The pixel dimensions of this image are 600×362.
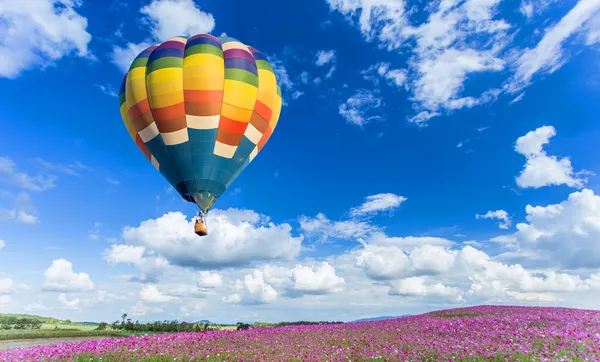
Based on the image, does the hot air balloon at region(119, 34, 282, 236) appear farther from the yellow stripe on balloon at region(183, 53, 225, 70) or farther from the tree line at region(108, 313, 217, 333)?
the tree line at region(108, 313, 217, 333)

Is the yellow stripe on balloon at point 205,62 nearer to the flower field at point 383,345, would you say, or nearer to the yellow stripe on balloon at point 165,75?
the yellow stripe on balloon at point 165,75

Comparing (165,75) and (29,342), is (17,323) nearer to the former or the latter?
(29,342)

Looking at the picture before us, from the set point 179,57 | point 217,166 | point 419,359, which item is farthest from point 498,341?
point 179,57

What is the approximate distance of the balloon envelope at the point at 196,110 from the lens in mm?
17359

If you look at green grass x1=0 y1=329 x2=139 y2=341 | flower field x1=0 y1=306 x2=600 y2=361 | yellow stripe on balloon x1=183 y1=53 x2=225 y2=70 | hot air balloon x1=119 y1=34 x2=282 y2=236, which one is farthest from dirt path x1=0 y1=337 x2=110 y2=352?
yellow stripe on balloon x1=183 y1=53 x2=225 y2=70

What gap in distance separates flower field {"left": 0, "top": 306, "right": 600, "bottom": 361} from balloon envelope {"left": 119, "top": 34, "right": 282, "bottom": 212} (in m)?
6.43

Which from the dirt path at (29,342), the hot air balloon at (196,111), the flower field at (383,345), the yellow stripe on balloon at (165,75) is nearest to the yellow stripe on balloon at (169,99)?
the hot air balloon at (196,111)

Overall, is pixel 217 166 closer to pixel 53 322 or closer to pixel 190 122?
pixel 190 122

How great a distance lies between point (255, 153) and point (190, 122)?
4.38 metres

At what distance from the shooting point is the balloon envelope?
17359mm

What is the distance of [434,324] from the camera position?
16828mm

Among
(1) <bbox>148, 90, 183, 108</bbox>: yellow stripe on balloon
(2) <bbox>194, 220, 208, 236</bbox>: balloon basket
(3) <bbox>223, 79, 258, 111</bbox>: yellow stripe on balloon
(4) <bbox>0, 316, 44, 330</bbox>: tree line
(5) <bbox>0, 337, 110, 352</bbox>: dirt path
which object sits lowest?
(5) <bbox>0, 337, 110, 352</bbox>: dirt path

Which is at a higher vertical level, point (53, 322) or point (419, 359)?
point (53, 322)

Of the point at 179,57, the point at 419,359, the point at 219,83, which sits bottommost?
the point at 419,359
